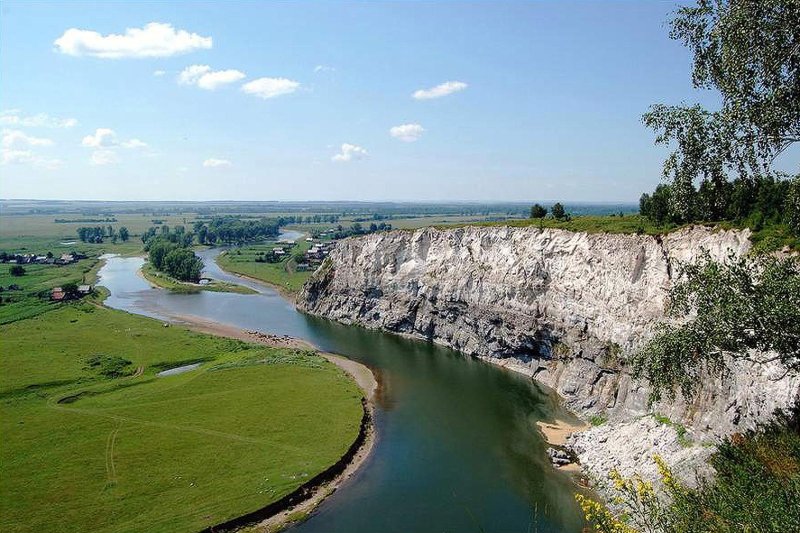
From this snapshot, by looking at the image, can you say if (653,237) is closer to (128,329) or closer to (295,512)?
(295,512)

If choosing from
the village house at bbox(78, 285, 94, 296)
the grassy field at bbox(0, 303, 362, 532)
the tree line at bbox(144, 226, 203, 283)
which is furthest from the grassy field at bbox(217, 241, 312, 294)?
the grassy field at bbox(0, 303, 362, 532)

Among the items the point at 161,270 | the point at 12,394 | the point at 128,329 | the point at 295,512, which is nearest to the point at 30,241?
the point at 161,270

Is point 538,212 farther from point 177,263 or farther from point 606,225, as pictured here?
point 177,263

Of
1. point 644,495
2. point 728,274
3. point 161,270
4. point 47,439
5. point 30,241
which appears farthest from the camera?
point 30,241

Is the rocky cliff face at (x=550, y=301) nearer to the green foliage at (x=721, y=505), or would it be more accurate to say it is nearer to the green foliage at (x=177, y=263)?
the green foliage at (x=721, y=505)

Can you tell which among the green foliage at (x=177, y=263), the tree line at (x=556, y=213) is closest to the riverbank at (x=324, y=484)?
the tree line at (x=556, y=213)

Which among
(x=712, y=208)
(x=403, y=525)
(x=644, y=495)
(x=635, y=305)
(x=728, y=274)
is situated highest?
(x=712, y=208)

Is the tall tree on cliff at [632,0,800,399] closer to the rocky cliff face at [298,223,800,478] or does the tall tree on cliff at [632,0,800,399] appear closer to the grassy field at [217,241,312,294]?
the rocky cliff face at [298,223,800,478]
